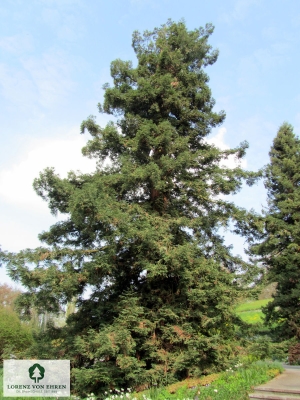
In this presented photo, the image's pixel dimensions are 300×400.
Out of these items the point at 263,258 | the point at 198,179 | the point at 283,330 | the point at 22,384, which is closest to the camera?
the point at 22,384

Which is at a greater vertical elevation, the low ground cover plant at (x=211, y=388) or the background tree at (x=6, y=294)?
the background tree at (x=6, y=294)

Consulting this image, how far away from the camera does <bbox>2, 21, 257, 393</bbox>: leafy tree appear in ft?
26.9

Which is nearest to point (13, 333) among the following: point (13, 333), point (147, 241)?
point (13, 333)

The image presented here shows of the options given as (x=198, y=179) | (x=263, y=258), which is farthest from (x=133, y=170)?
(x=263, y=258)

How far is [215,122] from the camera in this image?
12.2 m

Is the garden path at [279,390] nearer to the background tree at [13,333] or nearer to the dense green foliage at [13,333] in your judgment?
the background tree at [13,333]

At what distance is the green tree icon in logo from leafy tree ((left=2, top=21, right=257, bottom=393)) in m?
0.54

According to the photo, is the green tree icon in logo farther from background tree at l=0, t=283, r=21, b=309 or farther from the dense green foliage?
background tree at l=0, t=283, r=21, b=309

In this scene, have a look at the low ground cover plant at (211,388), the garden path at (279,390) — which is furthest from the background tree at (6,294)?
the garden path at (279,390)

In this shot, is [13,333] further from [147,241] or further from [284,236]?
[284,236]

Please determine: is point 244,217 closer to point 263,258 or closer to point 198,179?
point 198,179

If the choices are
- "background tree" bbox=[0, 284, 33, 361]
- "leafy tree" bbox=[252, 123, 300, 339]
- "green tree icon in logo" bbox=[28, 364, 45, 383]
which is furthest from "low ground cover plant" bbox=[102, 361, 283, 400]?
"background tree" bbox=[0, 284, 33, 361]

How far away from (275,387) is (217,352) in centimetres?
157

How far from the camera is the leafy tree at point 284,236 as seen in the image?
15930 mm
